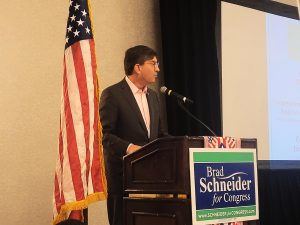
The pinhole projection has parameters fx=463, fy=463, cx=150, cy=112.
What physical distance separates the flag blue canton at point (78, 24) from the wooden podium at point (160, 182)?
67 centimetres

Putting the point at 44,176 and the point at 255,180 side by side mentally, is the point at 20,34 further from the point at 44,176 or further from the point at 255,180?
the point at 255,180

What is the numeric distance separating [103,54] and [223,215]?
2.33m

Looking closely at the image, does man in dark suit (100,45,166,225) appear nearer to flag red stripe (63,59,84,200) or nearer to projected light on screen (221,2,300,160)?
flag red stripe (63,59,84,200)

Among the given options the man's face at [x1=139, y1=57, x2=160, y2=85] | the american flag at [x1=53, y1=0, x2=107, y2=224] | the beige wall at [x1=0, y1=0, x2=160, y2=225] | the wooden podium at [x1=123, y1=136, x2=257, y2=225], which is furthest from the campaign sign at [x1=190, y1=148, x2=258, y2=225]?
the beige wall at [x1=0, y1=0, x2=160, y2=225]

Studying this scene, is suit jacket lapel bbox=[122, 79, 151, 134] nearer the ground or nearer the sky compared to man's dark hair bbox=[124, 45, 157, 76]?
nearer the ground

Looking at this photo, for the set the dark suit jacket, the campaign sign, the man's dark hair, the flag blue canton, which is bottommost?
the campaign sign

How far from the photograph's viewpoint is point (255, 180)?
2406 mm

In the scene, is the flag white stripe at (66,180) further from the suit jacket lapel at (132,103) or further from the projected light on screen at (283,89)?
the projected light on screen at (283,89)

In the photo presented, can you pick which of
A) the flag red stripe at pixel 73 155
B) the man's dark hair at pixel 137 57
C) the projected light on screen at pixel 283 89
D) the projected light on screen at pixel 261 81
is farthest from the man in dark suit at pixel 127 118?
the projected light on screen at pixel 283 89

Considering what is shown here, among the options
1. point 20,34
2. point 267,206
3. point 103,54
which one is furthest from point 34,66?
point 267,206

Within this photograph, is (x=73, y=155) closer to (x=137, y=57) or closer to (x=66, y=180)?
(x=66, y=180)

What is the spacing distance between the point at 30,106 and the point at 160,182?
1.68 meters

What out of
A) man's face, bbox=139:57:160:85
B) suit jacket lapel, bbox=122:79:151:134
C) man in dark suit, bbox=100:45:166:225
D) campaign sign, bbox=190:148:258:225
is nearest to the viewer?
campaign sign, bbox=190:148:258:225

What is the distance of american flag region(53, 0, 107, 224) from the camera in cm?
229
